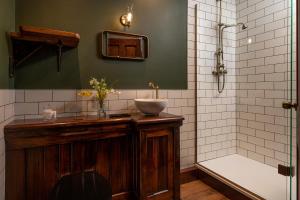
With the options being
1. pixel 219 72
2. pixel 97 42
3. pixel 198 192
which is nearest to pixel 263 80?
pixel 219 72

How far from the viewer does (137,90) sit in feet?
6.95

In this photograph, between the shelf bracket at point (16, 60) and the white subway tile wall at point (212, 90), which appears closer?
the shelf bracket at point (16, 60)

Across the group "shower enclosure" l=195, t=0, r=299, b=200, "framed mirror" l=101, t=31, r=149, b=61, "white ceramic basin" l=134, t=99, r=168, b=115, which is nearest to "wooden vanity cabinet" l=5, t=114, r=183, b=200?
"white ceramic basin" l=134, t=99, r=168, b=115

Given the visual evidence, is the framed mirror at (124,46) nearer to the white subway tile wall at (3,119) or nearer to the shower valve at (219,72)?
the white subway tile wall at (3,119)

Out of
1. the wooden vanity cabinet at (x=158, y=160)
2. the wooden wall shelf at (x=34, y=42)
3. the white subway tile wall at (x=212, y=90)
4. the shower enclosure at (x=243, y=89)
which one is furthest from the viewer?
the white subway tile wall at (x=212, y=90)

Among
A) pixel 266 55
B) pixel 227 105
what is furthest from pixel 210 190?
pixel 266 55

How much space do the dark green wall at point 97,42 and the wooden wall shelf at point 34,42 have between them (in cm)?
7

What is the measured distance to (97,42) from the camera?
75.5 inches

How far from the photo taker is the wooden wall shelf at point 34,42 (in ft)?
4.85

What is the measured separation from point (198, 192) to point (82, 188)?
142 centimetres

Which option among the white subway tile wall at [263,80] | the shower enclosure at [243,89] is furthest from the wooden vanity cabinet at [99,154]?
the white subway tile wall at [263,80]

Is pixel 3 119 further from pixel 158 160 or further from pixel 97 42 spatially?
pixel 158 160

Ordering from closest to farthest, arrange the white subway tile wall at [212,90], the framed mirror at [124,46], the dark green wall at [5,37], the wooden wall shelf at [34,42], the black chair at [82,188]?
the black chair at [82,188], the dark green wall at [5,37], the wooden wall shelf at [34,42], the framed mirror at [124,46], the white subway tile wall at [212,90]

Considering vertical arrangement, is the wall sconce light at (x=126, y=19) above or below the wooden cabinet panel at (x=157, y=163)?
above
